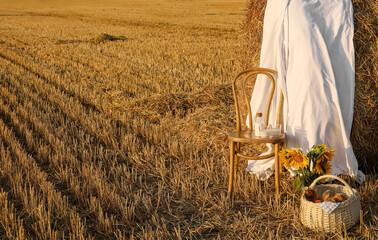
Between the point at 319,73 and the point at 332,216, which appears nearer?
the point at 332,216

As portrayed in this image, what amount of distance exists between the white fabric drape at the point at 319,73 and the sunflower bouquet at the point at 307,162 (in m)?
0.26

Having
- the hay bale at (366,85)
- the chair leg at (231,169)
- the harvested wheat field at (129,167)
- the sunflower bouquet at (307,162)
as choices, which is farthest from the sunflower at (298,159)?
the hay bale at (366,85)

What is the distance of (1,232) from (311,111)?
2.76 metres

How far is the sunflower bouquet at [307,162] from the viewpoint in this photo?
12.5ft

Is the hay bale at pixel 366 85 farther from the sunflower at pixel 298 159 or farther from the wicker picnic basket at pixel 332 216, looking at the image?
the wicker picnic basket at pixel 332 216

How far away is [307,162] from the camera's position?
12.4 ft

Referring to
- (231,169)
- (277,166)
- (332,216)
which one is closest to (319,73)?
(277,166)

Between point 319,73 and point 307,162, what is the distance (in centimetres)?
80

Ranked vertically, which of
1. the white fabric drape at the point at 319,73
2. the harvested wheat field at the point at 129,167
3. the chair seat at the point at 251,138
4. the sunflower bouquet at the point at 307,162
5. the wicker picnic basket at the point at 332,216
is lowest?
the harvested wheat field at the point at 129,167

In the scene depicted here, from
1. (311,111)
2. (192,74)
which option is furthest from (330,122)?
(192,74)

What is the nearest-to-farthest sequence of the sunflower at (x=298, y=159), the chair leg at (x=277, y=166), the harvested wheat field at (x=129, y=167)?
1. the harvested wheat field at (x=129, y=167)
2. the sunflower at (x=298, y=159)
3. the chair leg at (x=277, y=166)

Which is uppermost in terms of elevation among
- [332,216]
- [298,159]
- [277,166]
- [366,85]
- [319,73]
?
[319,73]

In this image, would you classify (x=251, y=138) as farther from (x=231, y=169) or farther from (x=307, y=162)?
(x=307, y=162)

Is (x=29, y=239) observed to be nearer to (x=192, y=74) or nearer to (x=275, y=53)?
(x=275, y=53)
